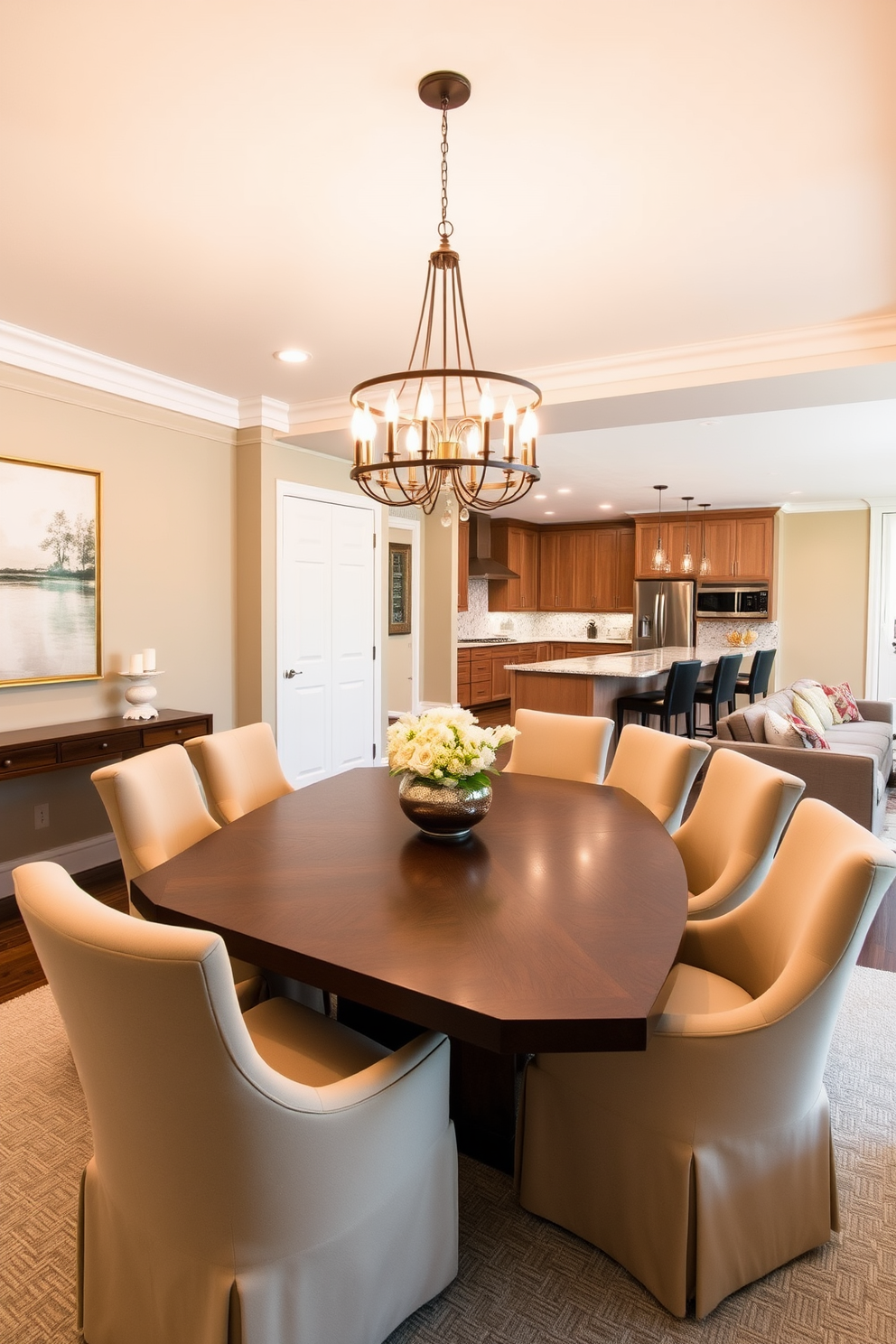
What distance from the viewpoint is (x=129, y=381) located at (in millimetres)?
3975

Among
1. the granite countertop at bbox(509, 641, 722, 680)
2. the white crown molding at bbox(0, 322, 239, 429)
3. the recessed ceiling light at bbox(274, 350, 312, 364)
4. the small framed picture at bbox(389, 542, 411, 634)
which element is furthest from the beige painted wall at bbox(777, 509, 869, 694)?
the recessed ceiling light at bbox(274, 350, 312, 364)

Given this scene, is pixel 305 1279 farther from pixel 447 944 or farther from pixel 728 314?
pixel 728 314

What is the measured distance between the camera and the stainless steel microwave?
8.94 m

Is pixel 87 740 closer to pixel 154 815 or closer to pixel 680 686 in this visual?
pixel 154 815

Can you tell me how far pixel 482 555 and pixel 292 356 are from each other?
5.83 metres

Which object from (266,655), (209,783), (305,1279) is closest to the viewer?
(305,1279)

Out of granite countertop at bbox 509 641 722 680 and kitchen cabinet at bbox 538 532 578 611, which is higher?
kitchen cabinet at bbox 538 532 578 611

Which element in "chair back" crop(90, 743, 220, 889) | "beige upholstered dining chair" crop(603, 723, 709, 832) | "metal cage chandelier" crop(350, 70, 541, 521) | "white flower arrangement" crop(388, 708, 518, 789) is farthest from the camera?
"beige upholstered dining chair" crop(603, 723, 709, 832)

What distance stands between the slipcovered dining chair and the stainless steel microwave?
8426 mm

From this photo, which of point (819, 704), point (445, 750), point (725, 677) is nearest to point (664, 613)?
point (725, 677)

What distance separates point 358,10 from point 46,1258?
266 centimetres

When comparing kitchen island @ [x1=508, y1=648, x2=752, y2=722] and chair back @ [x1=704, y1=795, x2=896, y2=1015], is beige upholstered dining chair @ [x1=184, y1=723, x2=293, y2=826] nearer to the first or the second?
chair back @ [x1=704, y1=795, x2=896, y2=1015]

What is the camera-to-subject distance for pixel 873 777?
4.05 m

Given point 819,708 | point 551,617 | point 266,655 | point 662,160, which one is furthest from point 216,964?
point 551,617
